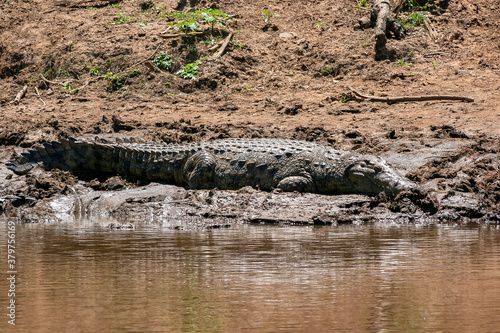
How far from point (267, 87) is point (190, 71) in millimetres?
1772

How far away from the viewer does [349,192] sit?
27.4 feet

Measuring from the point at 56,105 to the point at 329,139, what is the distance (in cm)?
608

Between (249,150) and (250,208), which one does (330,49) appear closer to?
(249,150)

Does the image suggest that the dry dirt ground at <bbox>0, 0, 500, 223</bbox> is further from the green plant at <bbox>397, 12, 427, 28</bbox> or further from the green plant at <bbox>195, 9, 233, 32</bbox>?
the green plant at <bbox>195, 9, 233, 32</bbox>

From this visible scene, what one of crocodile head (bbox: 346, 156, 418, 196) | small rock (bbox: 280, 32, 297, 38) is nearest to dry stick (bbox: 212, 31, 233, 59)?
small rock (bbox: 280, 32, 297, 38)

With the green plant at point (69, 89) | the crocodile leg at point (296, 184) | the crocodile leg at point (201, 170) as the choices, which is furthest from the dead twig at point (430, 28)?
the green plant at point (69, 89)

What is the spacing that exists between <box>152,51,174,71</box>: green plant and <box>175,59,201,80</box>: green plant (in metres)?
0.45

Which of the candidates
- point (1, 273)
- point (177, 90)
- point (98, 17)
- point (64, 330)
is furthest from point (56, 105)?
point (64, 330)

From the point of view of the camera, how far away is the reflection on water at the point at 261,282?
290 cm

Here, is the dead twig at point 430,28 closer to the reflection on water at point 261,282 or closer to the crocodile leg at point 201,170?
the crocodile leg at point 201,170

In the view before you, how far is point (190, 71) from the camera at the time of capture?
43.1 ft

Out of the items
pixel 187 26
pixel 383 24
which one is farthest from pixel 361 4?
pixel 187 26

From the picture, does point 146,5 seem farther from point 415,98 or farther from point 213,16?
point 415,98

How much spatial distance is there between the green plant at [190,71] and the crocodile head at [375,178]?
574cm
